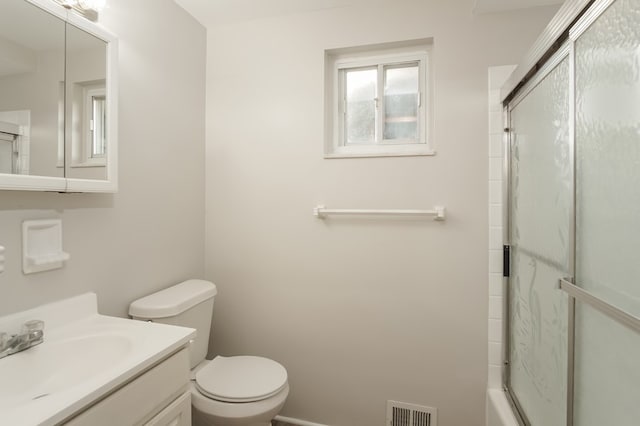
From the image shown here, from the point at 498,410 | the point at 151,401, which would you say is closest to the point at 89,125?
the point at 151,401

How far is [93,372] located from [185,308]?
1.61 ft

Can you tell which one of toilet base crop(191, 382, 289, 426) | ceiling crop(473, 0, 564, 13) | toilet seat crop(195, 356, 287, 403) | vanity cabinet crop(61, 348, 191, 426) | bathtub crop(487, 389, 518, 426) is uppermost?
ceiling crop(473, 0, 564, 13)

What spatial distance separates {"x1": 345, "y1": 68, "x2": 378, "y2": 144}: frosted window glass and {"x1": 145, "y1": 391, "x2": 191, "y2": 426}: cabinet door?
57.9 inches

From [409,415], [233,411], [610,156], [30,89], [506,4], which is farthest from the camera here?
[409,415]

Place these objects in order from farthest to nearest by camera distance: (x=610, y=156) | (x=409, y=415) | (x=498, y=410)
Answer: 1. (x=409, y=415)
2. (x=498, y=410)
3. (x=610, y=156)

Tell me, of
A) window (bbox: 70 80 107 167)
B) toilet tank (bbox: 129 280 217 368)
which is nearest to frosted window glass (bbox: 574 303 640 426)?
toilet tank (bbox: 129 280 217 368)

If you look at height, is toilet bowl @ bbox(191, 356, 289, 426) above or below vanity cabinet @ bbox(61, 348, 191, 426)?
below

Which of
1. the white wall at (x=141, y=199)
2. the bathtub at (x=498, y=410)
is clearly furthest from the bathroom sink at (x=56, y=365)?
the bathtub at (x=498, y=410)

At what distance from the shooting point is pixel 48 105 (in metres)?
1.09

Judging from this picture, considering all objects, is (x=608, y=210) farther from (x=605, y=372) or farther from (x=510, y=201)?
(x=510, y=201)

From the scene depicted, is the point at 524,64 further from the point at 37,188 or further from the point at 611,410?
the point at 37,188

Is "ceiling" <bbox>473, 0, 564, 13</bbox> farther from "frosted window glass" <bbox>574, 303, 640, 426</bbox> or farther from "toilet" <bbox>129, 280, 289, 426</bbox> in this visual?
"toilet" <bbox>129, 280, 289, 426</bbox>

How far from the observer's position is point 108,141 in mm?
1281

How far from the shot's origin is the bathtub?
1337 mm
